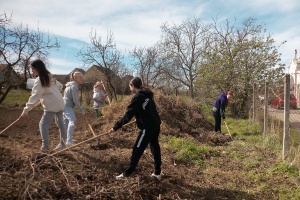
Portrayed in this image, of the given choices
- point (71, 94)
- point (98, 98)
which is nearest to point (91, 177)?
point (71, 94)

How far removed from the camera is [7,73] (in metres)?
13.2

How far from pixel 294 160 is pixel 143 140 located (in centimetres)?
316

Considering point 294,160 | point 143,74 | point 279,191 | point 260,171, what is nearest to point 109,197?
point 279,191

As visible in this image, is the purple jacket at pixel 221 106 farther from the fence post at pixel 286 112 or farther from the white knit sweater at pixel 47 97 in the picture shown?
the white knit sweater at pixel 47 97

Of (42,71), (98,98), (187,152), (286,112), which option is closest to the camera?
(42,71)

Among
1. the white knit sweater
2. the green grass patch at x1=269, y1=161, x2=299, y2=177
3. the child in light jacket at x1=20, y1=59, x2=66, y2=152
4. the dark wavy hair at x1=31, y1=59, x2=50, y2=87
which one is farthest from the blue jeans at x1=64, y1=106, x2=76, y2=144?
the green grass patch at x1=269, y1=161, x2=299, y2=177

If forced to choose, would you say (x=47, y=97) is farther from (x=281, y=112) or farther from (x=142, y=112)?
(x=281, y=112)

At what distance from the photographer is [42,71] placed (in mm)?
4570

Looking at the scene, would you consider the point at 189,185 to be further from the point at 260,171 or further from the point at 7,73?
the point at 7,73

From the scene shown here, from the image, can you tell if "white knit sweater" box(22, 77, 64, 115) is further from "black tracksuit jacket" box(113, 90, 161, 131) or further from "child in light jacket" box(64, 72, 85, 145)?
"black tracksuit jacket" box(113, 90, 161, 131)

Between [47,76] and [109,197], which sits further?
[47,76]

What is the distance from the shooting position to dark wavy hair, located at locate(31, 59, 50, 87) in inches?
178

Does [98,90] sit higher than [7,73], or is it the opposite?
[7,73]

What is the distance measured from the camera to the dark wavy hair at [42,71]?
4527 millimetres
